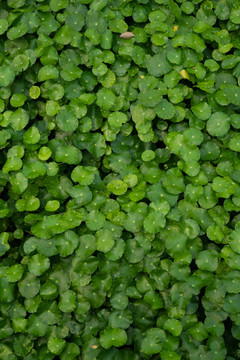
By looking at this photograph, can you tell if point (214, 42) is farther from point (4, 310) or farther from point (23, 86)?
point (4, 310)

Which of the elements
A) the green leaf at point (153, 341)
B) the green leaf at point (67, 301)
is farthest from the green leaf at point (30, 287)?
the green leaf at point (153, 341)

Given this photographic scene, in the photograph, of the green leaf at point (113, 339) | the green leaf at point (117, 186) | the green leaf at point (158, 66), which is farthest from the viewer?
the green leaf at point (158, 66)

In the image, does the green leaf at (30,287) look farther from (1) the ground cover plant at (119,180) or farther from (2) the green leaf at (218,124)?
(2) the green leaf at (218,124)

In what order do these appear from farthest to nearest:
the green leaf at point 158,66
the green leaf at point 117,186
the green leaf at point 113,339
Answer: the green leaf at point 158,66 < the green leaf at point 117,186 < the green leaf at point 113,339

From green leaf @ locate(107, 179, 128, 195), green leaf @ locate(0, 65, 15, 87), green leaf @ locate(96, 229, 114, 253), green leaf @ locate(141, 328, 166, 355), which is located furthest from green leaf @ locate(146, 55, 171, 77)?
green leaf @ locate(141, 328, 166, 355)

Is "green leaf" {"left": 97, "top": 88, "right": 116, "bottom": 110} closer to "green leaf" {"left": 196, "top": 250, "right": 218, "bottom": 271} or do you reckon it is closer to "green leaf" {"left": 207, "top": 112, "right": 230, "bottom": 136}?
"green leaf" {"left": 207, "top": 112, "right": 230, "bottom": 136}

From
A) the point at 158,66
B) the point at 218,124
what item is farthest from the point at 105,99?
the point at 218,124

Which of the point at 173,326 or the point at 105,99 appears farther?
the point at 105,99

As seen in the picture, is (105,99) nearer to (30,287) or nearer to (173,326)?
(30,287)
